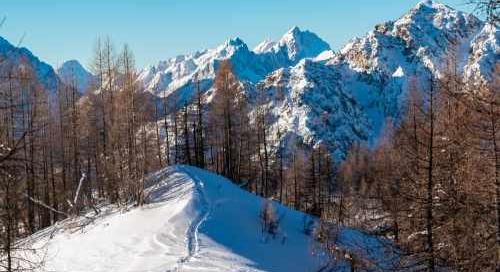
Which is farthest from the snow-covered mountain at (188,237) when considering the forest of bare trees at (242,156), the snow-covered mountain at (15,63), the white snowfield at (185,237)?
the snow-covered mountain at (15,63)

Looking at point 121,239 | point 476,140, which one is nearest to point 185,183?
point 121,239

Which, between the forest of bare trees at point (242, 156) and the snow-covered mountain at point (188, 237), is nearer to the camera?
the forest of bare trees at point (242, 156)

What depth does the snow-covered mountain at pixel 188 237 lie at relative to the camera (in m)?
18.8

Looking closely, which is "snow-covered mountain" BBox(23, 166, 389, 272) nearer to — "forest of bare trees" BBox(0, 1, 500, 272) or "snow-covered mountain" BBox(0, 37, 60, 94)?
"forest of bare trees" BBox(0, 1, 500, 272)

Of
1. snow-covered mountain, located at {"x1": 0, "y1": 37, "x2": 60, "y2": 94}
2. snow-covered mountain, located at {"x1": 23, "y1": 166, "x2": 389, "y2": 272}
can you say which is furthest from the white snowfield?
snow-covered mountain, located at {"x1": 0, "y1": 37, "x2": 60, "y2": 94}

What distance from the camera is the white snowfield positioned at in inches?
737

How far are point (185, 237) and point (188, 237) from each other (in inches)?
4.8

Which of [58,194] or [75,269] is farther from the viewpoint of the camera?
[58,194]

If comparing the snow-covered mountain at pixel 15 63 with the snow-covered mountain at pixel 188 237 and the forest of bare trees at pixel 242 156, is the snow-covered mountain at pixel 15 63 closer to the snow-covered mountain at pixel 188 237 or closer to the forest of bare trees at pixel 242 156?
the forest of bare trees at pixel 242 156

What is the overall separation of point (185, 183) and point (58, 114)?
66.8ft

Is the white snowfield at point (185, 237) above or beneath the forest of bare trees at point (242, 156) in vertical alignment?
beneath

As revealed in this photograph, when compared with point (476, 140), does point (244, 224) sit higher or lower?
lower

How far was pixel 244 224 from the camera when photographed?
24.3 m

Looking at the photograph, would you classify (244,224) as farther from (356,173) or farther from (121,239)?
(356,173)
